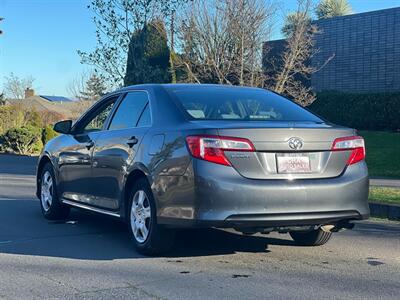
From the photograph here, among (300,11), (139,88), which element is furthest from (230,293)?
(300,11)

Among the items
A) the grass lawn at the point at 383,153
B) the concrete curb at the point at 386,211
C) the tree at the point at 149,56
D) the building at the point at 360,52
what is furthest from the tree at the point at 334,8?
the concrete curb at the point at 386,211

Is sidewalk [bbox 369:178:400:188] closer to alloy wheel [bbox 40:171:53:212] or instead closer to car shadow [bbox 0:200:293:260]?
car shadow [bbox 0:200:293:260]

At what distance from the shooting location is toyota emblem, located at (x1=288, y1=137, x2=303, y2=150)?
18.3ft

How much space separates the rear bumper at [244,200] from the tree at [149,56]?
14211 millimetres

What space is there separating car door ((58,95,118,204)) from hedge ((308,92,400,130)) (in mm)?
15691

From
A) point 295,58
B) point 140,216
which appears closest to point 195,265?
point 140,216

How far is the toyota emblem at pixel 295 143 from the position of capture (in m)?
5.59

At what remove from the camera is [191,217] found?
5496mm

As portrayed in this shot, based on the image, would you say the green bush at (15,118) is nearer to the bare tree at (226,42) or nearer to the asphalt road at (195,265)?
the bare tree at (226,42)

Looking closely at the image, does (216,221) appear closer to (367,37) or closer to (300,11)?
(300,11)

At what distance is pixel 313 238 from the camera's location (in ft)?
22.3

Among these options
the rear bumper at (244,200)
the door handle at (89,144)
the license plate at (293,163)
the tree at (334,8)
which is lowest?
the rear bumper at (244,200)

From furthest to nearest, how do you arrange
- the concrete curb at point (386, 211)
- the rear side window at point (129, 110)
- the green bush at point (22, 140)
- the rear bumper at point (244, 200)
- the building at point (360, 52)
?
1. the green bush at point (22, 140)
2. the building at point (360, 52)
3. the concrete curb at point (386, 211)
4. the rear side window at point (129, 110)
5. the rear bumper at point (244, 200)

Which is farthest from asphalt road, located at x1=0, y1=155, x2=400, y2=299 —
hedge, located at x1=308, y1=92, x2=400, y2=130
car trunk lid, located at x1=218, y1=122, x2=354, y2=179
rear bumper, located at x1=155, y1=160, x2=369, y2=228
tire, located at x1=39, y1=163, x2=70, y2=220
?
hedge, located at x1=308, y1=92, x2=400, y2=130
